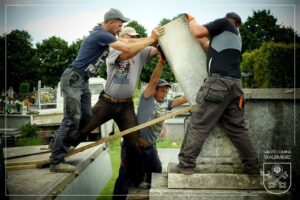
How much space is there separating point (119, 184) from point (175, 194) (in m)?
1.17

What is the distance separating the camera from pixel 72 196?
13.1 ft

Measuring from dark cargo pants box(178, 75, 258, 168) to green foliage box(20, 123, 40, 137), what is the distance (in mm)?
7094

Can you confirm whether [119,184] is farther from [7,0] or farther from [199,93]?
[7,0]

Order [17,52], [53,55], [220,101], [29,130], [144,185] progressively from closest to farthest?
[220,101], [144,185], [29,130], [17,52], [53,55]

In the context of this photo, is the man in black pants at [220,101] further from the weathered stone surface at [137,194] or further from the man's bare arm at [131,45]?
the weathered stone surface at [137,194]

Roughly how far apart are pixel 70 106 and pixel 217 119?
5.65 ft

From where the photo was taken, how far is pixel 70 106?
387 cm

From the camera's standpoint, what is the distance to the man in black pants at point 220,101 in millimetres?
3268

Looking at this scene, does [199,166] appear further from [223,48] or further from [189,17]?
[189,17]

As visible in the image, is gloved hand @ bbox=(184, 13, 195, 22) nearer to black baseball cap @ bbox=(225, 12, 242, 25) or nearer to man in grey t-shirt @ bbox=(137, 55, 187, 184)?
black baseball cap @ bbox=(225, 12, 242, 25)

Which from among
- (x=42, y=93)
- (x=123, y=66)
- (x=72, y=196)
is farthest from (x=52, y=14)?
(x=42, y=93)

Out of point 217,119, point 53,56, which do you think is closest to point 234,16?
point 217,119

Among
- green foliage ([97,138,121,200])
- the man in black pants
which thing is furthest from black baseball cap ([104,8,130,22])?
green foliage ([97,138,121,200])

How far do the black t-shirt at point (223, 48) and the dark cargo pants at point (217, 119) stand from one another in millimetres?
90
